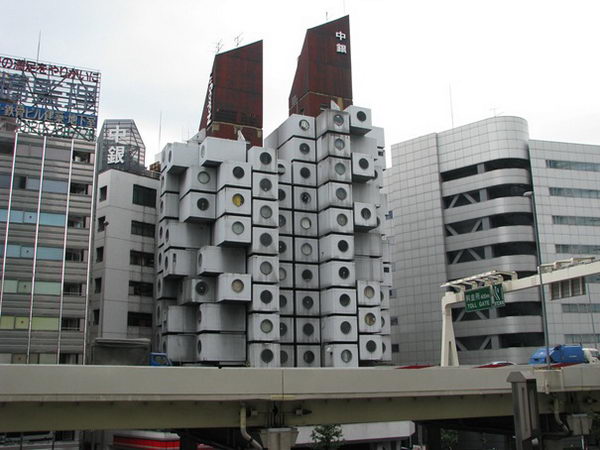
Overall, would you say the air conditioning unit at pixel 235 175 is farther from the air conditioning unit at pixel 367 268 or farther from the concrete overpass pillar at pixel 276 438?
the concrete overpass pillar at pixel 276 438

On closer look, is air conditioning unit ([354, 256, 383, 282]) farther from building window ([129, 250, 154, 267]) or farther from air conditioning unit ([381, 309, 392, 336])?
building window ([129, 250, 154, 267])

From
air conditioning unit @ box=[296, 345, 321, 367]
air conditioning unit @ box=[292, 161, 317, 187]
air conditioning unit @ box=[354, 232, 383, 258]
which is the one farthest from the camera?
air conditioning unit @ box=[354, 232, 383, 258]

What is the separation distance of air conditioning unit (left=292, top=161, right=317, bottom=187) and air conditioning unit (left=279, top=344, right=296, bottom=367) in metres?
18.2

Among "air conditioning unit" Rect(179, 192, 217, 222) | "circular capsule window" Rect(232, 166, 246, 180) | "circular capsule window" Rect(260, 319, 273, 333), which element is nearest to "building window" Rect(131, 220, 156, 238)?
"air conditioning unit" Rect(179, 192, 217, 222)

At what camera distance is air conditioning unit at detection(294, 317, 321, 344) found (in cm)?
7275

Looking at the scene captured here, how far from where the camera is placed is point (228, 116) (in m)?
77.3

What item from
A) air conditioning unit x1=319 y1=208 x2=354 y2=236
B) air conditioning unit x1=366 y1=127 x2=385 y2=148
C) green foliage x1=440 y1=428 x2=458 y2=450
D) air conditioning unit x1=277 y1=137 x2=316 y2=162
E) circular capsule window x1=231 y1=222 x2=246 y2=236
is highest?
air conditioning unit x1=366 y1=127 x2=385 y2=148

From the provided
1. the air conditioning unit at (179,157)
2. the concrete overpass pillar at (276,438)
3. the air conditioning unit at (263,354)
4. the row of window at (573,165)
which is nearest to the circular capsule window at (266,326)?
the air conditioning unit at (263,354)

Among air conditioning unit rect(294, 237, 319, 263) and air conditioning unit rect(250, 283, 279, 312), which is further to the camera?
air conditioning unit rect(294, 237, 319, 263)

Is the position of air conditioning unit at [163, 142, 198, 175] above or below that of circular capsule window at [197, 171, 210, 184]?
above

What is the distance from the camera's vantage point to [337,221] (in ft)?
241

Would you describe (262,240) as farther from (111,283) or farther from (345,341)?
(111,283)

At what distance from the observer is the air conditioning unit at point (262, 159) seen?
71500 millimetres

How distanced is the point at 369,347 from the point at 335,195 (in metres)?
16.8
